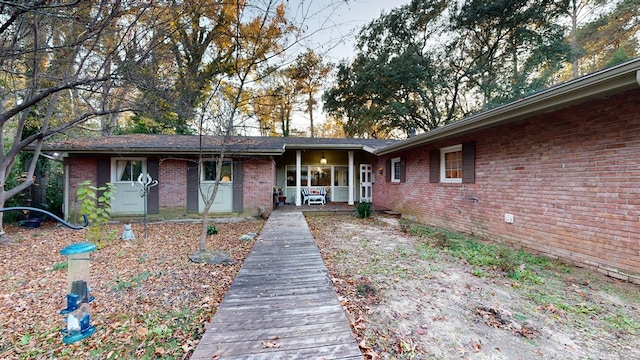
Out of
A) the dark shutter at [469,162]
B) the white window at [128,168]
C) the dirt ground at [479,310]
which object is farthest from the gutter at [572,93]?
the white window at [128,168]

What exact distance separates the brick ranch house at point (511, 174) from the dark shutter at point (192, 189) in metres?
0.04

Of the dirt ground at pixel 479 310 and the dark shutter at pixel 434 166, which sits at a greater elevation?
the dark shutter at pixel 434 166

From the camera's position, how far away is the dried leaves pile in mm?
2225

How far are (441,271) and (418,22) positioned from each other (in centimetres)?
1660

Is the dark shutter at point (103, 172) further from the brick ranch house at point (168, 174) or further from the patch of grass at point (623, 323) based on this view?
the patch of grass at point (623, 323)

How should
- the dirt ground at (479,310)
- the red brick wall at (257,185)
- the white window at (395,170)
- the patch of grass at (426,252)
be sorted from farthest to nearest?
the white window at (395,170) < the red brick wall at (257,185) < the patch of grass at (426,252) < the dirt ground at (479,310)

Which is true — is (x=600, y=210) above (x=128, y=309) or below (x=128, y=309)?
above

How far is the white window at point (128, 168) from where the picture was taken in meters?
8.69

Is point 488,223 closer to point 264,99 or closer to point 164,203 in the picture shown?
point 264,99

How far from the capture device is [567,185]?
4020mm

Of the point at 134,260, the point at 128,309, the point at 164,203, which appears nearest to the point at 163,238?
the point at 134,260

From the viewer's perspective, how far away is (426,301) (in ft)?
9.49

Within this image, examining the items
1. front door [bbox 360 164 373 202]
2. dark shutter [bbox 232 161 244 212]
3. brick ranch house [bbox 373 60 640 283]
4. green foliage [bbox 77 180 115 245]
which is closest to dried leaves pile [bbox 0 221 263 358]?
green foliage [bbox 77 180 115 245]

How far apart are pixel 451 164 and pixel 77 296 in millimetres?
7705
